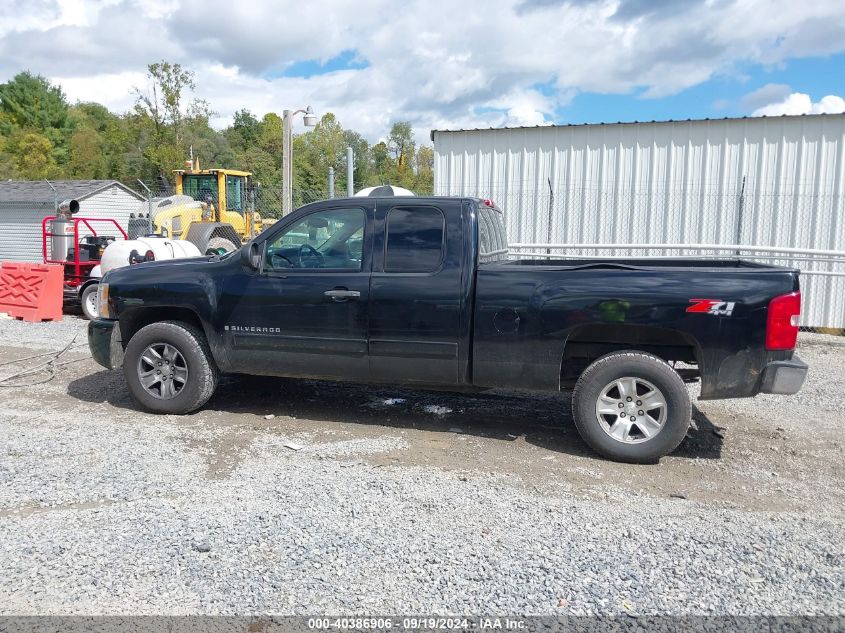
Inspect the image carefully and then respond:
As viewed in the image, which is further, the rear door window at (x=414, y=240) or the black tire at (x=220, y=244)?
the black tire at (x=220, y=244)

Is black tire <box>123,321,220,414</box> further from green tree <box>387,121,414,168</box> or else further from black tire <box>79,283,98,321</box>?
green tree <box>387,121,414,168</box>

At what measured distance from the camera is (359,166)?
217ft

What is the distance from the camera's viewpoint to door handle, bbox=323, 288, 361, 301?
5.58 metres

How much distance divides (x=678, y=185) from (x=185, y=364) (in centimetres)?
875

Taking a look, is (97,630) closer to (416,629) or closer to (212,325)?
(416,629)

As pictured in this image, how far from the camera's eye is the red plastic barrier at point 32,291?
1198 centimetres

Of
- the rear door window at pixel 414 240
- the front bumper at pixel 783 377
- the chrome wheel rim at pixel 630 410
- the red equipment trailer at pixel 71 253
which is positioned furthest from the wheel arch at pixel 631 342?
the red equipment trailer at pixel 71 253

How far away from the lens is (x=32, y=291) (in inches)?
475

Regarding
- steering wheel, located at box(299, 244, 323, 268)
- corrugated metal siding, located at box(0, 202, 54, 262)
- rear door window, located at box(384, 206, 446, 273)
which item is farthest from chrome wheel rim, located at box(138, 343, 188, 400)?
corrugated metal siding, located at box(0, 202, 54, 262)

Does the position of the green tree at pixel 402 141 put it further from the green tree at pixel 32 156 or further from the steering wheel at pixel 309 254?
the steering wheel at pixel 309 254

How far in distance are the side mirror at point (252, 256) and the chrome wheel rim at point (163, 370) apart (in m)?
1.03

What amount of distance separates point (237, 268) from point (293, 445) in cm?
160

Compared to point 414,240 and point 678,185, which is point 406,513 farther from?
point 678,185

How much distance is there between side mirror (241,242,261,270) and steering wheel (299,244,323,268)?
13.9 inches
